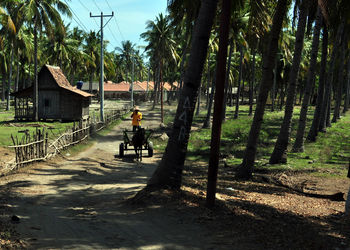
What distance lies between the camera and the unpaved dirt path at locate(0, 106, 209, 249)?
20.1 ft

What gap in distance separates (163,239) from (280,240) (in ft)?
6.39

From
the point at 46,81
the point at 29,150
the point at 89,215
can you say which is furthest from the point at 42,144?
the point at 46,81

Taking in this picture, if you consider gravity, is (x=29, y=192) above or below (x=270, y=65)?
below

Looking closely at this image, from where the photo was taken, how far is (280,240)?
19.8 feet

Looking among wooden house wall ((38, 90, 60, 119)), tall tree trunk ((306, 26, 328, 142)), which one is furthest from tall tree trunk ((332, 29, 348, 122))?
wooden house wall ((38, 90, 60, 119))

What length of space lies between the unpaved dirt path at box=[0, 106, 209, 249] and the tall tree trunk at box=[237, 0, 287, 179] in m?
3.66

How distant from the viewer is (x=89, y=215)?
7684 mm

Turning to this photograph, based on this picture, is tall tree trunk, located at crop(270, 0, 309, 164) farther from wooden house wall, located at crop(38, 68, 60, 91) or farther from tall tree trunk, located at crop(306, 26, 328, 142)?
wooden house wall, located at crop(38, 68, 60, 91)

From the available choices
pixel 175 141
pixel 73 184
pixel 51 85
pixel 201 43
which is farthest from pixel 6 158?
pixel 51 85

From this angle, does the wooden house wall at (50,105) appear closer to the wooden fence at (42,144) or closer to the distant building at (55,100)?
the distant building at (55,100)

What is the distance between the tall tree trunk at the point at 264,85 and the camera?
11.8m

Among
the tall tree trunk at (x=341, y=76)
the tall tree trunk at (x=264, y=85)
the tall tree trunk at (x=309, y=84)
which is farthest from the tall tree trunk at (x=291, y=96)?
the tall tree trunk at (x=341, y=76)

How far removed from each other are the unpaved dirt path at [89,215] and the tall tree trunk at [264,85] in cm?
366

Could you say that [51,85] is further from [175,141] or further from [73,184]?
[175,141]
